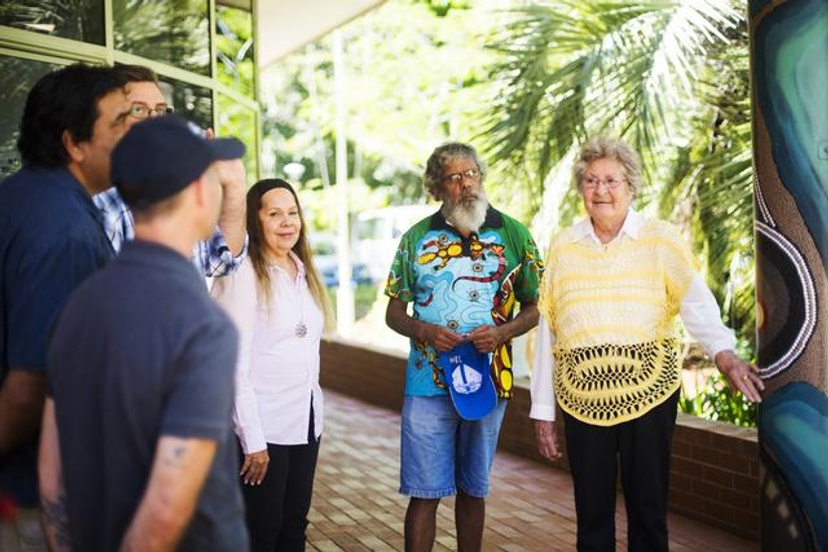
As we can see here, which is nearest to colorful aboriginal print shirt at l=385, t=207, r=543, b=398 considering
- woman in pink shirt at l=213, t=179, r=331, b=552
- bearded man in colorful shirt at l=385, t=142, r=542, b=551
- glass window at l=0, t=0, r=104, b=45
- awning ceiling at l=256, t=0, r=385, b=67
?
bearded man in colorful shirt at l=385, t=142, r=542, b=551

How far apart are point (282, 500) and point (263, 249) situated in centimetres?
85

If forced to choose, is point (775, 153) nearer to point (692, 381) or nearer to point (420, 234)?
point (420, 234)

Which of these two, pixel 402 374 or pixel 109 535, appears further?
pixel 402 374

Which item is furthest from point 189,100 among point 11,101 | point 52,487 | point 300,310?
point 52,487

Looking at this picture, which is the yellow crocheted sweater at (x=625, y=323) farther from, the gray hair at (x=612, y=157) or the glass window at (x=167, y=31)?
the glass window at (x=167, y=31)

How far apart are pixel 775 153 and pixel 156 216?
2073mm

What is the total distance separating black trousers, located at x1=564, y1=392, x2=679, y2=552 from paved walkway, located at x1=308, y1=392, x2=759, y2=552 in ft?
4.32

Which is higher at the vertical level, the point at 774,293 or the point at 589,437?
the point at 774,293

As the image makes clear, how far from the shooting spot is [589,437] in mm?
3738

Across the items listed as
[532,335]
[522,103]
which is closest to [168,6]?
[522,103]

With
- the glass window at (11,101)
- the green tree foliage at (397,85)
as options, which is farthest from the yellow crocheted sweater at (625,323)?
the green tree foliage at (397,85)

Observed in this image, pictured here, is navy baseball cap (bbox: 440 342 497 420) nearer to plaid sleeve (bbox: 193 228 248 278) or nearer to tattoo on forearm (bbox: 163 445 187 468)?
plaid sleeve (bbox: 193 228 248 278)

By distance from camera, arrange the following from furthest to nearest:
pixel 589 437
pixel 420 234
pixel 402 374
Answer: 1. pixel 402 374
2. pixel 420 234
3. pixel 589 437

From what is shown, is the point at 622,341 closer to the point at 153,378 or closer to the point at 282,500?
the point at 282,500
